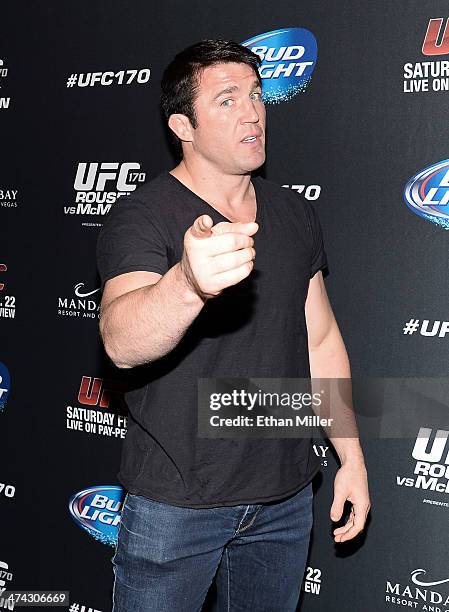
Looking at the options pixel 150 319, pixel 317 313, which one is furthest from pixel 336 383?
pixel 150 319

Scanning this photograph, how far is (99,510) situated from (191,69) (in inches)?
60.4

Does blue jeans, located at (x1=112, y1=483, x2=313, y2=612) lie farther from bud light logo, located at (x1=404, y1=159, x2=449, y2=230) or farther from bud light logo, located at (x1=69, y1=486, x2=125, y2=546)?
bud light logo, located at (x1=69, y1=486, x2=125, y2=546)

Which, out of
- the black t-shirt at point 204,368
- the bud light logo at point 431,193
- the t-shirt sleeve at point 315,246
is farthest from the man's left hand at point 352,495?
the bud light logo at point 431,193

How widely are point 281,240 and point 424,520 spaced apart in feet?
2.99

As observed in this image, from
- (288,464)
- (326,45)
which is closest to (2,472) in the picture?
(288,464)

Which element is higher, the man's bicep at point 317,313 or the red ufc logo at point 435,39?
the red ufc logo at point 435,39

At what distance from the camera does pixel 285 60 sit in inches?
87.4

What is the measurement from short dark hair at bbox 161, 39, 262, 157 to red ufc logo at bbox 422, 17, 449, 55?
1.62 ft

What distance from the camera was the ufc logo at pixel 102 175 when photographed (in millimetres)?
2518

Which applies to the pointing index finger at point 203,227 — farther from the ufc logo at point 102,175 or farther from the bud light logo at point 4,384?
the bud light logo at point 4,384

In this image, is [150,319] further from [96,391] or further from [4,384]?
[4,384]

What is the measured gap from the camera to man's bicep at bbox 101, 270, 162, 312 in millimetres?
1416

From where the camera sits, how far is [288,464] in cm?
173

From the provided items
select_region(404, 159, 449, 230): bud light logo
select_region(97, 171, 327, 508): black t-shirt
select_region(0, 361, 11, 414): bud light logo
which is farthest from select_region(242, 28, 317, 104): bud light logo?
select_region(0, 361, 11, 414): bud light logo
